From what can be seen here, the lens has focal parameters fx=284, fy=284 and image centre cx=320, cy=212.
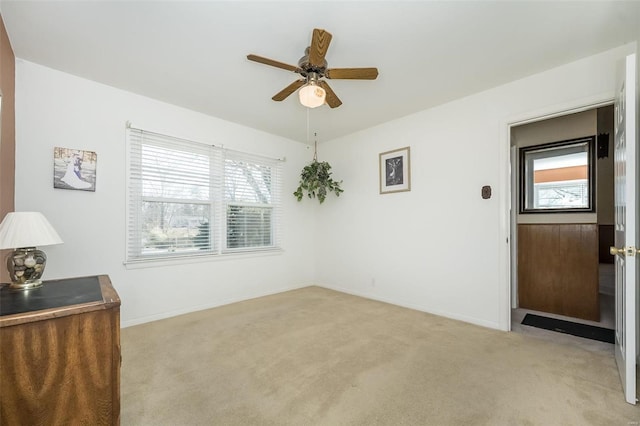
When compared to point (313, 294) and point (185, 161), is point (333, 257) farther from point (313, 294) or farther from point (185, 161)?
point (185, 161)

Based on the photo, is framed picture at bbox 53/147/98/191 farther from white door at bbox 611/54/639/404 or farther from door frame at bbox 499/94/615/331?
white door at bbox 611/54/639/404

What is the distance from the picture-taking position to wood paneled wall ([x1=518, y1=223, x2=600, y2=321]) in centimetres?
312

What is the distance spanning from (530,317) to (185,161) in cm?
443

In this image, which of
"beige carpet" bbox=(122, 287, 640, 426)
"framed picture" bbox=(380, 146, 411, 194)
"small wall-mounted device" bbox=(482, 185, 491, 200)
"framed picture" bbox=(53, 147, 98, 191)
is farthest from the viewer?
"framed picture" bbox=(380, 146, 411, 194)

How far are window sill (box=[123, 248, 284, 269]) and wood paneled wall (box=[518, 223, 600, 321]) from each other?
3336 mm

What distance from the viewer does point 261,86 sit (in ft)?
9.28

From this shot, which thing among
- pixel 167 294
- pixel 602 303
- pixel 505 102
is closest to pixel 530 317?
pixel 602 303

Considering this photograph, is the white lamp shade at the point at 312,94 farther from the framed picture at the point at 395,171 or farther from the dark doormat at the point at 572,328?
the dark doormat at the point at 572,328

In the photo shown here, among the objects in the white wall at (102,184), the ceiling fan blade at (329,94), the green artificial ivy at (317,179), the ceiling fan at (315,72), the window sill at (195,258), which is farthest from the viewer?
the green artificial ivy at (317,179)

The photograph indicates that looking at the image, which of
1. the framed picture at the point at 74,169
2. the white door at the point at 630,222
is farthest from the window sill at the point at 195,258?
the white door at the point at 630,222

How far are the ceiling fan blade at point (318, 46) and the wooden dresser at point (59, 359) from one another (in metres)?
1.77

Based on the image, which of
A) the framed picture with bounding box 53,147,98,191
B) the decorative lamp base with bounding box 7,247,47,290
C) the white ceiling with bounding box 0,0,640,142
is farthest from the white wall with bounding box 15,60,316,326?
the decorative lamp base with bounding box 7,247,47,290

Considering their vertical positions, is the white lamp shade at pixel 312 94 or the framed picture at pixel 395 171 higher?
the white lamp shade at pixel 312 94

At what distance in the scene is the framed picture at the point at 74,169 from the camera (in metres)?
2.60
